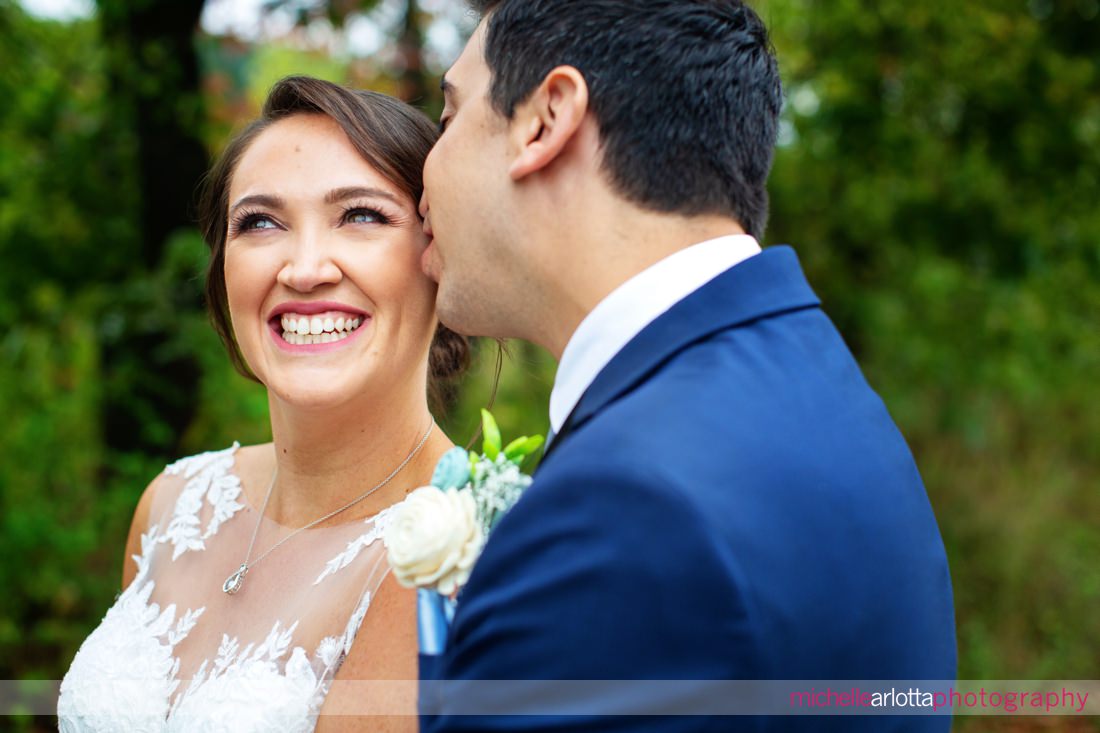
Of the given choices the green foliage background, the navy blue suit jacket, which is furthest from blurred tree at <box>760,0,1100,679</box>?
the navy blue suit jacket

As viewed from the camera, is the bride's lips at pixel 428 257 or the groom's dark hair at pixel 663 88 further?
the bride's lips at pixel 428 257

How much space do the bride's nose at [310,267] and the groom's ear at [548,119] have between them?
75 cm

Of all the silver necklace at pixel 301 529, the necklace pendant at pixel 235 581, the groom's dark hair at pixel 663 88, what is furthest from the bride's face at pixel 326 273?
the groom's dark hair at pixel 663 88

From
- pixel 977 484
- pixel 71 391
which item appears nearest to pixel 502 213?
pixel 71 391

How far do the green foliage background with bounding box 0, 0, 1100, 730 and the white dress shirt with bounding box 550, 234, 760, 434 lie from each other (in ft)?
9.57

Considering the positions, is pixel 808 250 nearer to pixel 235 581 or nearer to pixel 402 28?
pixel 402 28

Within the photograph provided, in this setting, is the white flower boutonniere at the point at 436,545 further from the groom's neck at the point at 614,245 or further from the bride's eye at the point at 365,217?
the bride's eye at the point at 365,217

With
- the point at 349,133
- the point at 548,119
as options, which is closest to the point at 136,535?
the point at 349,133

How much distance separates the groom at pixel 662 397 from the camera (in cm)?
131

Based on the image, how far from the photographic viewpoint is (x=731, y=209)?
169 cm

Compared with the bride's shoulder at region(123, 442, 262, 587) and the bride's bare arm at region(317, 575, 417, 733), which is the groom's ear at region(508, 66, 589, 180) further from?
the bride's shoulder at region(123, 442, 262, 587)

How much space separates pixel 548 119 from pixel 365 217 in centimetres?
85

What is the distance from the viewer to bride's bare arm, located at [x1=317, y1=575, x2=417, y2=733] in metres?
2.04

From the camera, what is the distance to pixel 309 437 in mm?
Answer: 2557
